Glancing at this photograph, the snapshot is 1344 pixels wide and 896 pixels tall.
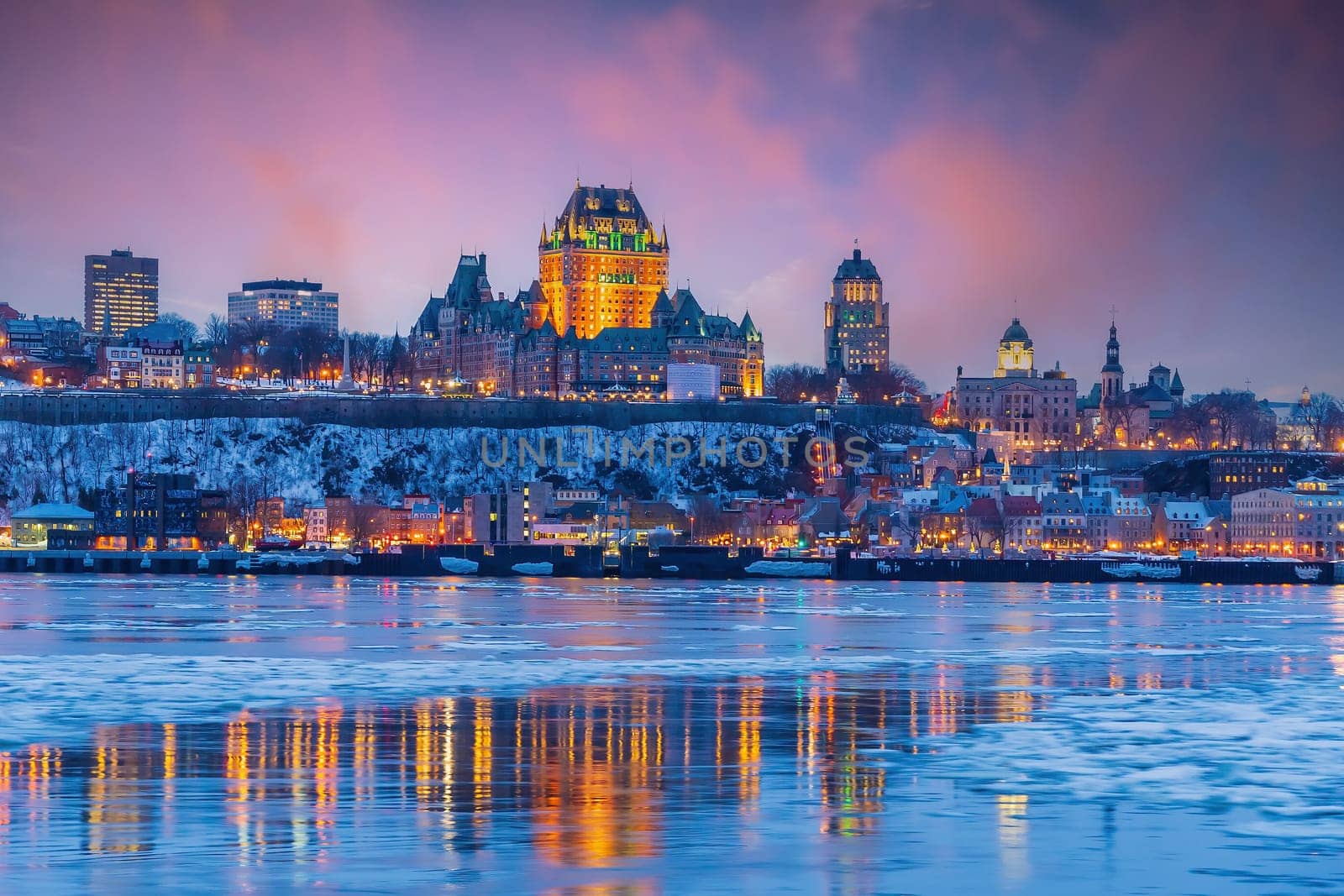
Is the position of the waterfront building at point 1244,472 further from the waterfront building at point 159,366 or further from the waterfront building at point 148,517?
the waterfront building at point 159,366

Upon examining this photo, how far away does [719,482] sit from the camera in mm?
165250

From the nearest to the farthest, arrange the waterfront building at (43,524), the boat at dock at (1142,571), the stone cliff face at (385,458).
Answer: the boat at dock at (1142,571) < the waterfront building at (43,524) < the stone cliff face at (385,458)

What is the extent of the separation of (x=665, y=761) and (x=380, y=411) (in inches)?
5546

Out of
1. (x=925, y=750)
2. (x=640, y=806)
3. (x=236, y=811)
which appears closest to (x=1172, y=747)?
(x=925, y=750)

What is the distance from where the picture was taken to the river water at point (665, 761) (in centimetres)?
2002

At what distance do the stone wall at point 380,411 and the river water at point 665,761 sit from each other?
10874cm

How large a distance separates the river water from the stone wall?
357 ft

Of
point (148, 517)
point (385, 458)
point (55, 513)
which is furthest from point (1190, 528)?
point (55, 513)

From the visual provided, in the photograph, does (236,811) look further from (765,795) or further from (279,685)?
(279,685)

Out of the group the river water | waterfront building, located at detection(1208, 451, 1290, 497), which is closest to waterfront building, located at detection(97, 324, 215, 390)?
waterfront building, located at detection(1208, 451, 1290, 497)

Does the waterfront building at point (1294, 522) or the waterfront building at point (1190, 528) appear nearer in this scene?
the waterfront building at point (1294, 522)

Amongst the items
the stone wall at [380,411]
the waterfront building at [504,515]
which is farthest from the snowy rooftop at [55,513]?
the waterfront building at [504,515]

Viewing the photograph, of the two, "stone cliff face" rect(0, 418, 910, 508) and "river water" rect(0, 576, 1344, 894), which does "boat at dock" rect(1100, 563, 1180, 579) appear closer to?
"river water" rect(0, 576, 1344, 894)

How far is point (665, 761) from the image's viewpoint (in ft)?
89.8
